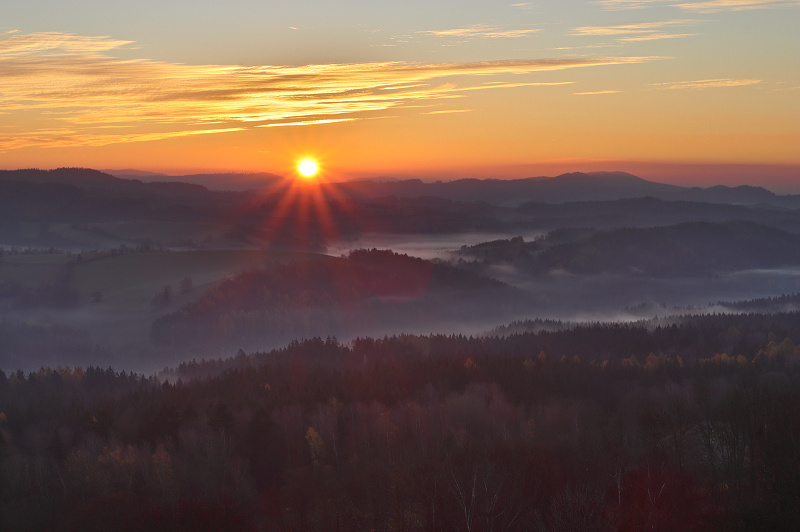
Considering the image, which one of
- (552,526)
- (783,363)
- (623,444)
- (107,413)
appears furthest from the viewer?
(783,363)

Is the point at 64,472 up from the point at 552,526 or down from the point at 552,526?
down

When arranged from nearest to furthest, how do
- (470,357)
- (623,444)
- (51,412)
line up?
(623,444) → (51,412) → (470,357)

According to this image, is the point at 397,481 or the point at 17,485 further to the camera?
the point at 17,485

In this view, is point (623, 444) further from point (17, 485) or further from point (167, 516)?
point (17, 485)

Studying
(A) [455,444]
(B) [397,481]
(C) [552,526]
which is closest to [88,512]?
(B) [397,481]

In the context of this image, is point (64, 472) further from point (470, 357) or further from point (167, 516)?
point (470, 357)

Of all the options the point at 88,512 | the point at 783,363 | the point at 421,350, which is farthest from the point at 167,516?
the point at 421,350
